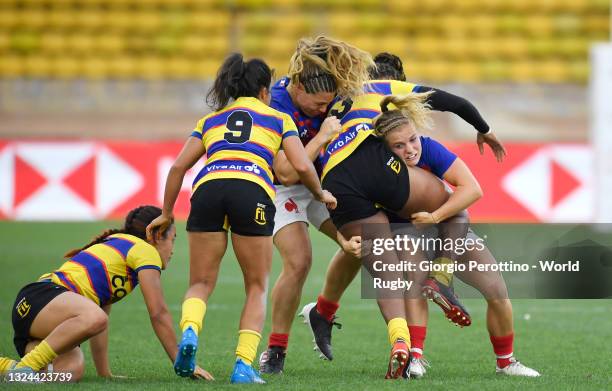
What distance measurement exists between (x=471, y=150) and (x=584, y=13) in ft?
22.0

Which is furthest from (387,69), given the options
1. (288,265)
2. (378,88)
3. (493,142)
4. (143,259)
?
(143,259)

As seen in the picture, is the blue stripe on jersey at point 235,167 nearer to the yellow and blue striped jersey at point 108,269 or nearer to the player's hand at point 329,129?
the player's hand at point 329,129

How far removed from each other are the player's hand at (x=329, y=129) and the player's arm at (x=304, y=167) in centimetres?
27

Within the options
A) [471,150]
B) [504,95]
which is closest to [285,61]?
[504,95]

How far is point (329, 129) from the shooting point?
5.93 m

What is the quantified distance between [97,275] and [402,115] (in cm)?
178

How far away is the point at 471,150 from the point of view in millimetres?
15055

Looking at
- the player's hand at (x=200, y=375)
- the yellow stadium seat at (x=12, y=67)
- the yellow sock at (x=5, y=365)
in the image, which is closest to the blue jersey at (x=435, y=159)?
the player's hand at (x=200, y=375)

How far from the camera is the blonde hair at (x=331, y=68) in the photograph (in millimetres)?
5996

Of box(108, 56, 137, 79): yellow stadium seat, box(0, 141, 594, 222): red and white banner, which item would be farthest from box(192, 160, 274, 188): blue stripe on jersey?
box(108, 56, 137, 79): yellow stadium seat

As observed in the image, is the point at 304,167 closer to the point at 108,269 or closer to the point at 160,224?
the point at 160,224

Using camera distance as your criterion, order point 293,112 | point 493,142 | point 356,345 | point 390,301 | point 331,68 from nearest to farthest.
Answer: point 390,301 < point 331,68 < point 293,112 < point 493,142 < point 356,345

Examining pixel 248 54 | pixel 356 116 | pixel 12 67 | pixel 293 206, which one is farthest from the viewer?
pixel 248 54

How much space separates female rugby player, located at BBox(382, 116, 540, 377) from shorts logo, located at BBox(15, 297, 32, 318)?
194 cm
